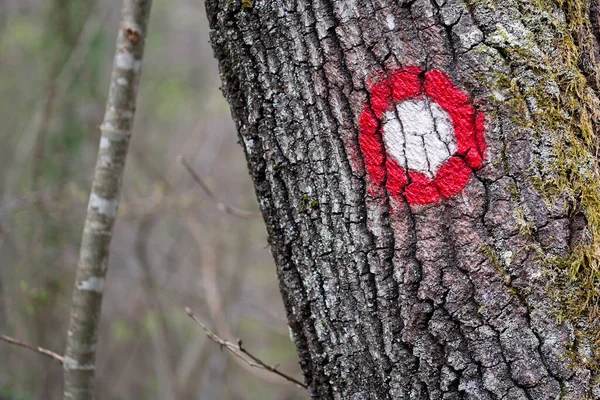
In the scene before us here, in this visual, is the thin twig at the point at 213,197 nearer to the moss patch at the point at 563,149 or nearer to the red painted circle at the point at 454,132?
the red painted circle at the point at 454,132

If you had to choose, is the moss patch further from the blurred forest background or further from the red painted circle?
the blurred forest background

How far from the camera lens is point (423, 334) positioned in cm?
116

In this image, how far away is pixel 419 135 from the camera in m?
1.13

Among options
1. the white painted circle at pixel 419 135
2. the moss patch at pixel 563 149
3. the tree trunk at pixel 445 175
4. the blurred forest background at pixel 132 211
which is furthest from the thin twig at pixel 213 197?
the blurred forest background at pixel 132 211

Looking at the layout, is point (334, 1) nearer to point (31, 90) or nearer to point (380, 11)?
point (380, 11)

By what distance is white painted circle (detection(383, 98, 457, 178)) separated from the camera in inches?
44.4

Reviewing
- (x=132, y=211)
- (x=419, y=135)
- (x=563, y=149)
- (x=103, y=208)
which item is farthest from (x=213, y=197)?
(x=132, y=211)

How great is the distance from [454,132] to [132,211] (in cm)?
506

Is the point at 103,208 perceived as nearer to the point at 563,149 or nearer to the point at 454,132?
the point at 454,132

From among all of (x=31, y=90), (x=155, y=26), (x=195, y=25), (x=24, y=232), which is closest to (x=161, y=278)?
(x=24, y=232)

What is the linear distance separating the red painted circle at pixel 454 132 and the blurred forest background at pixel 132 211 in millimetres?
3911

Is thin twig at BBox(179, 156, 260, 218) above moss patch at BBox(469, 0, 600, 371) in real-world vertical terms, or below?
above

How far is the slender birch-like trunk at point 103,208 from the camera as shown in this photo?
1.90m

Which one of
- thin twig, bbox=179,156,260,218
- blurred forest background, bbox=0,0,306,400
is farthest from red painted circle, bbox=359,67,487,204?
blurred forest background, bbox=0,0,306,400
